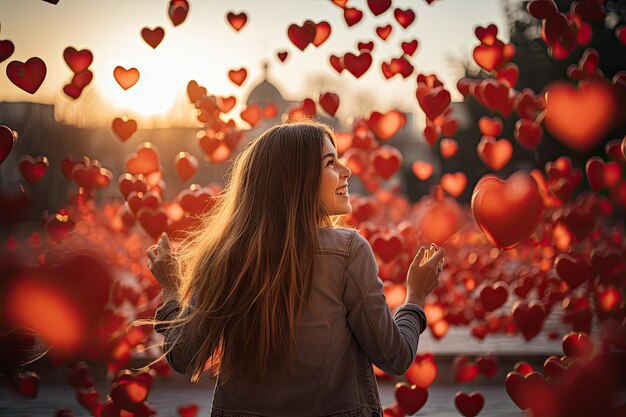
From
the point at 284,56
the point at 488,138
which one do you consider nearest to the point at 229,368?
the point at 284,56

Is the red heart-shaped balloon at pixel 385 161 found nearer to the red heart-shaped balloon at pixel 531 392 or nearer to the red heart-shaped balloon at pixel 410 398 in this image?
the red heart-shaped balloon at pixel 410 398

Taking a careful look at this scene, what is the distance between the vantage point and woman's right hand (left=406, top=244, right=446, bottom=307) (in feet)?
8.55

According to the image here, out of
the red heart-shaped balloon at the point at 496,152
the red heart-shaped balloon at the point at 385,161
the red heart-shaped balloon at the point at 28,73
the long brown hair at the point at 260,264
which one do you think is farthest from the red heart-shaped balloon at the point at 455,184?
the long brown hair at the point at 260,264

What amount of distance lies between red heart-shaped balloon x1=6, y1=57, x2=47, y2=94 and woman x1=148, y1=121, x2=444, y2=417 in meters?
2.00

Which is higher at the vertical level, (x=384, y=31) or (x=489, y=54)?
(x=384, y=31)

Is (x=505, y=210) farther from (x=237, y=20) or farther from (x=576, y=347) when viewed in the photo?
(x=237, y=20)

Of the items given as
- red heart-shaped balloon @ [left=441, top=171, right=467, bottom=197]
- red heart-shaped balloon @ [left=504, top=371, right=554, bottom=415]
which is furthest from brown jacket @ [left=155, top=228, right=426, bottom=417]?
red heart-shaped balloon @ [left=441, top=171, right=467, bottom=197]

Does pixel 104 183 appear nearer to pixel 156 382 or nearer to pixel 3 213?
pixel 3 213

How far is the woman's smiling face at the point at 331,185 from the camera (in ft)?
8.41

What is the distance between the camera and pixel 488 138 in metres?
6.45

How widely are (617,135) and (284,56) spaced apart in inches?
465

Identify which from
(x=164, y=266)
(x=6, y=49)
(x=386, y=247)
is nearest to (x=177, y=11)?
(x=6, y=49)

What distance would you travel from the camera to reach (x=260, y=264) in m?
2.44

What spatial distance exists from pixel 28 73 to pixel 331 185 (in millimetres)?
2186
